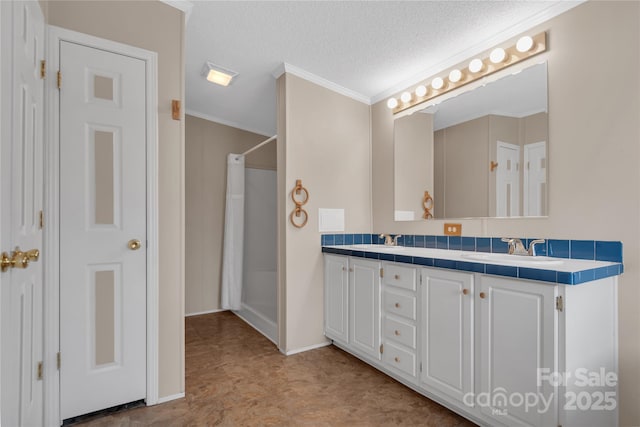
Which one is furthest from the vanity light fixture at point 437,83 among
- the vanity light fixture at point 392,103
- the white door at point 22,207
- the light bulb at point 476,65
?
the white door at point 22,207

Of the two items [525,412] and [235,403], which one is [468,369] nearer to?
[525,412]

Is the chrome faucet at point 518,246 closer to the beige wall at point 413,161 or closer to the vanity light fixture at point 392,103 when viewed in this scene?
the beige wall at point 413,161

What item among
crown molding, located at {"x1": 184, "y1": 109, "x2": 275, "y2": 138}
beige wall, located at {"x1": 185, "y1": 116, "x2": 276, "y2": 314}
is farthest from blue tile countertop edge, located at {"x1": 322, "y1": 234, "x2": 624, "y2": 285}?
crown molding, located at {"x1": 184, "y1": 109, "x2": 275, "y2": 138}

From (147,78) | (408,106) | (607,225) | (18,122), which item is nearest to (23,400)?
(18,122)

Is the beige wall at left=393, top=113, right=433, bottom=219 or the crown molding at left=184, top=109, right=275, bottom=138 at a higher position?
the crown molding at left=184, top=109, right=275, bottom=138

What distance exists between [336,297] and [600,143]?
6.53ft

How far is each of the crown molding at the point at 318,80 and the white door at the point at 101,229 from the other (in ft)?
3.79

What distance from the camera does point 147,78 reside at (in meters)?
1.94

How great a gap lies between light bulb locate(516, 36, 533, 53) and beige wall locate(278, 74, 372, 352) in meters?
1.30

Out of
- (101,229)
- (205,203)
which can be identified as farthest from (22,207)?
(205,203)

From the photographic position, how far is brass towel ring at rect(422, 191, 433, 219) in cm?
269

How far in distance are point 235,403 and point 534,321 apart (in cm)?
168

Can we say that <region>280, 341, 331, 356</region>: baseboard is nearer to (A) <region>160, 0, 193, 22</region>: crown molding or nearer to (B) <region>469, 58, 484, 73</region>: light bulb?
(B) <region>469, 58, 484, 73</region>: light bulb

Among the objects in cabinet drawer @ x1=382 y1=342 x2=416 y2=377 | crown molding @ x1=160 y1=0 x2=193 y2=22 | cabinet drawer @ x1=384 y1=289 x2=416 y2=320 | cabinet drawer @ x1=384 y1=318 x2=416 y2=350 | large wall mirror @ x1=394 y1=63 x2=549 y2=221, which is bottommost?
cabinet drawer @ x1=382 y1=342 x2=416 y2=377
